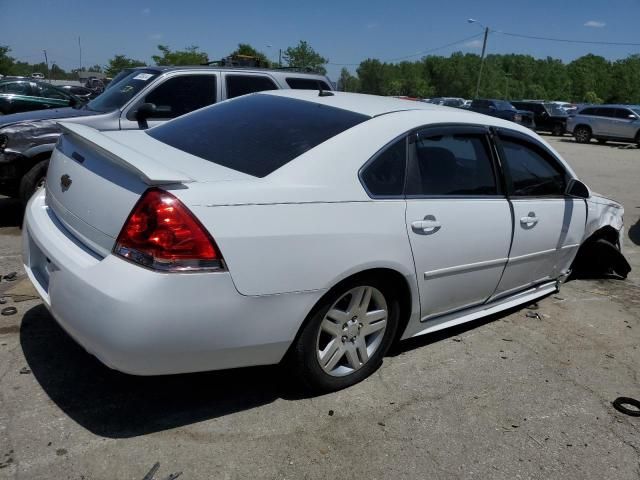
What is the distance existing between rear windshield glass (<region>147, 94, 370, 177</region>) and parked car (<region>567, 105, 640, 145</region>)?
2497cm

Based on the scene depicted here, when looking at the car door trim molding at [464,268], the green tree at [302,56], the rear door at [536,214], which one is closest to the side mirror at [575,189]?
the rear door at [536,214]

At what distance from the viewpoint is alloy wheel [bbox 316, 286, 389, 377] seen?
2.84m

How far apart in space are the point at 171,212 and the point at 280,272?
53 centimetres

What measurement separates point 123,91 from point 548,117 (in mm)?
27193

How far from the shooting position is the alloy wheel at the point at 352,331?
2836 millimetres

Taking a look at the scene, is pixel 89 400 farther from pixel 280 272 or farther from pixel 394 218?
pixel 394 218

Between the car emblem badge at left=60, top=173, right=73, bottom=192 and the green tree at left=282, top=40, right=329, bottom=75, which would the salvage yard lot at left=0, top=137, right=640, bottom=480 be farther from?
the green tree at left=282, top=40, right=329, bottom=75

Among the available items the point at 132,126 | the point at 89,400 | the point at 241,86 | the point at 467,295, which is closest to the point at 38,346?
the point at 89,400

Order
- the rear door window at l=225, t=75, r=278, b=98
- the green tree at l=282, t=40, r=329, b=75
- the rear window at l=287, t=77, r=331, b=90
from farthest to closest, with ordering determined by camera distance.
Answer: the green tree at l=282, t=40, r=329, b=75, the rear window at l=287, t=77, r=331, b=90, the rear door window at l=225, t=75, r=278, b=98

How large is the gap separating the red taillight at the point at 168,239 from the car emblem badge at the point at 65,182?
0.75m

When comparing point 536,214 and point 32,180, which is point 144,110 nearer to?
point 32,180

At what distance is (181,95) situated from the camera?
241 inches

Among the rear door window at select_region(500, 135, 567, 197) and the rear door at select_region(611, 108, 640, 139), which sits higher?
the rear door window at select_region(500, 135, 567, 197)

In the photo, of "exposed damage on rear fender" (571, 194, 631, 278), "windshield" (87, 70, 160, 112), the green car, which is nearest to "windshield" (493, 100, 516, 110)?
the green car
